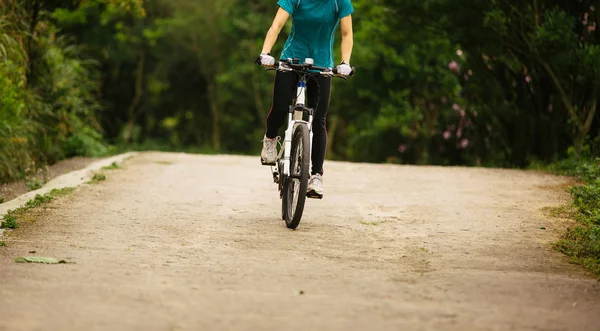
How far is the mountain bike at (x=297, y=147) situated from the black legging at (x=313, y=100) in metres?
0.08

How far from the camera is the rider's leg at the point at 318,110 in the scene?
320 inches

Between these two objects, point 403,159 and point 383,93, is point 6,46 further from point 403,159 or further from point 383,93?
point 383,93

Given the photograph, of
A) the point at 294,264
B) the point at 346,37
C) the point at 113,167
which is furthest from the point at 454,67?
the point at 294,264

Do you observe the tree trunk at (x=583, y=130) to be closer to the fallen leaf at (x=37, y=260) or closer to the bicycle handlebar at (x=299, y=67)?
the bicycle handlebar at (x=299, y=67)

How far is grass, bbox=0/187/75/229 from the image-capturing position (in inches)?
295

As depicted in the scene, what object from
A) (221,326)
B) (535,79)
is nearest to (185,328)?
(221,326)

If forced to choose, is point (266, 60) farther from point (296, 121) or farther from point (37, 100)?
point (37, 100)

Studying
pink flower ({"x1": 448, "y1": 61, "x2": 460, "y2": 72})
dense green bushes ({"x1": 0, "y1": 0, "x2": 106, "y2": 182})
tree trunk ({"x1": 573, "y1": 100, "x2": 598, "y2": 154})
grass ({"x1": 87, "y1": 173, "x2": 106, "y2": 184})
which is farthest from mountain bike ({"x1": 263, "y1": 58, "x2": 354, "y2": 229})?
pink flower ({"x1": 448, "y1": 61, "x2": 460, "y2": 72})

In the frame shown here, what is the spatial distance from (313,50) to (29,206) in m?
2.83

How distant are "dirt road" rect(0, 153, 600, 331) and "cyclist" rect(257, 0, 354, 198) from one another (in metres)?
0.72

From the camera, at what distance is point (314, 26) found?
7.92m

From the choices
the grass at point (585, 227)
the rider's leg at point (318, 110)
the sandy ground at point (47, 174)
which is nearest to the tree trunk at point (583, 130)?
the grass at point (585, 227)

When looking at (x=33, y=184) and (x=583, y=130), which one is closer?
(x=33, y=184)

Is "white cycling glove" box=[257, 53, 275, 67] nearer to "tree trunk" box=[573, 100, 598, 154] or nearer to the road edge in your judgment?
the road edge
